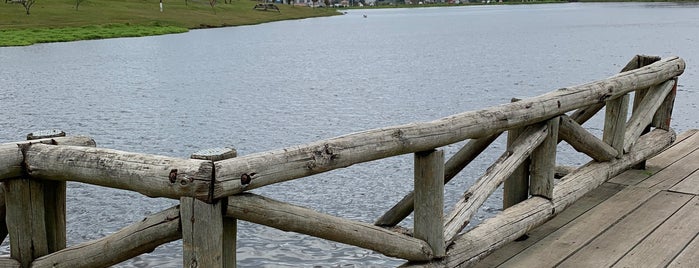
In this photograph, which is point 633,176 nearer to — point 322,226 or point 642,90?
point 642,90

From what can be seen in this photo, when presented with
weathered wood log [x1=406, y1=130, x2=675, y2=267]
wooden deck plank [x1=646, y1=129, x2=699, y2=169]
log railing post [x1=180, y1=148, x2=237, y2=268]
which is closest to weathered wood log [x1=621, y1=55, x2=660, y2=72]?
weathered wood log [x1=406, y1=130, x2=675, y2=267]

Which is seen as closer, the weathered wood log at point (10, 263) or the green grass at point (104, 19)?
the weathered wood log at point (10, 263)

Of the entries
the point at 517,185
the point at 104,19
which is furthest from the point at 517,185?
the point at 104,19

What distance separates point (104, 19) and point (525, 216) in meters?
81.6

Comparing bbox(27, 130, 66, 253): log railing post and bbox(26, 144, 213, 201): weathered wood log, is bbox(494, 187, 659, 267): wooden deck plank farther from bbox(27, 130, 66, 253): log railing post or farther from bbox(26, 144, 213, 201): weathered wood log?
bbox(27, 130, 66, 253): log railing post

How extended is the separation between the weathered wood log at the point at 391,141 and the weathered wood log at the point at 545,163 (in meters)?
0.22

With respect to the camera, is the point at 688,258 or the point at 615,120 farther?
the point at 615,120

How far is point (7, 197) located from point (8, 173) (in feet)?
1.03

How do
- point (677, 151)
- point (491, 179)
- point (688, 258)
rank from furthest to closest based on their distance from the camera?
point (677, 151) < point (491, 179) < point (688, 258)

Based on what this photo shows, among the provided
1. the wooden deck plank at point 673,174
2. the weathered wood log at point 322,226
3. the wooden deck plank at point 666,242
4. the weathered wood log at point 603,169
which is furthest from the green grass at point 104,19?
the weathered wood log at point 322,226

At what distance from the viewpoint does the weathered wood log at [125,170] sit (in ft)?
15.1

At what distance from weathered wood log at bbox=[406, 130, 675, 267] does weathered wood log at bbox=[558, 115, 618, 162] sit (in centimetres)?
15

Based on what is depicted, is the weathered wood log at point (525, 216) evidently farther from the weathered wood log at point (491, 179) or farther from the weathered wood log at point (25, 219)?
the weathered wood log at point (25, 219)

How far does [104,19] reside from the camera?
3253 inches
